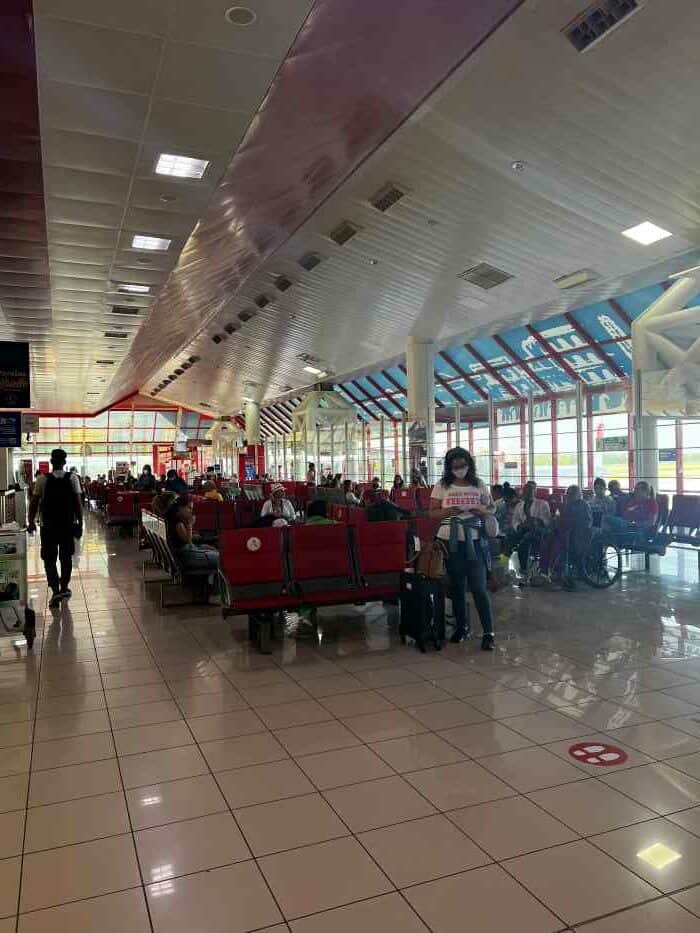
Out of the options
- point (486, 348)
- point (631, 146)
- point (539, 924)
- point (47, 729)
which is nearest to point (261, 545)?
point (47, 729)

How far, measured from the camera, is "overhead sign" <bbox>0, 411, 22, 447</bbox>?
11867mm

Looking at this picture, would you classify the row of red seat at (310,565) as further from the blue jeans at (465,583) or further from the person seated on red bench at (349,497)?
the person seated on red bench at (349,497)

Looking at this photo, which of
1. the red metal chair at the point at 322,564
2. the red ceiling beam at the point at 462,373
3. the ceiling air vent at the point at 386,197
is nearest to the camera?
the red metal chair at the point at 322,564

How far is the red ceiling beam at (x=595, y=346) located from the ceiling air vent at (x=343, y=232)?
305 inches

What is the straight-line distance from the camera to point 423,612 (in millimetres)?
5898

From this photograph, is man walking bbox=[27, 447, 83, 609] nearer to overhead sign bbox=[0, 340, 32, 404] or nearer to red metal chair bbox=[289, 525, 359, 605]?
red metal chair bbox=[289, 525, 359, 605]

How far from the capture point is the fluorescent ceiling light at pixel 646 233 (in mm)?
9273

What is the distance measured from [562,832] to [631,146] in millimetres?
6839

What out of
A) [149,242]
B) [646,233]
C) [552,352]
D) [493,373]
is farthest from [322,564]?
[493,373]

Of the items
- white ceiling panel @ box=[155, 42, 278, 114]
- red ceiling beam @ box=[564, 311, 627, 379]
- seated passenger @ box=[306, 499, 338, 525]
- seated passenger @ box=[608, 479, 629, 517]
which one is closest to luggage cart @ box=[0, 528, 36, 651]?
seated passenger @ box=[306, 499, 338, 525]

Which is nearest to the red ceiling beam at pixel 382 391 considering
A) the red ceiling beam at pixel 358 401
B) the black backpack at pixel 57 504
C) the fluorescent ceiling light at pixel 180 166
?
the red ceiling beam at pixel 358 401

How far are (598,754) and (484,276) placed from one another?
984 centimetres

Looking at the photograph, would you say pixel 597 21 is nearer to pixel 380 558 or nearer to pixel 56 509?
pixel 380 558

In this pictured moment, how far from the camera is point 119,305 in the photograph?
11.6m
